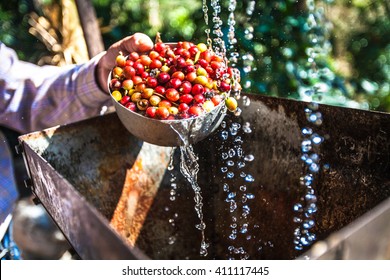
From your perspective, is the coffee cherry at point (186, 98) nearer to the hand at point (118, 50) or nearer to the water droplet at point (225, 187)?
the hand at point (118, 50)

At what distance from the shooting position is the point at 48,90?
5.95 feet

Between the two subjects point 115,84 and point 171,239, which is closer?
point 115,84

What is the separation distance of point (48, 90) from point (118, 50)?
0.36 meters

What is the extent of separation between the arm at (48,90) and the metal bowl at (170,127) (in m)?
0.30

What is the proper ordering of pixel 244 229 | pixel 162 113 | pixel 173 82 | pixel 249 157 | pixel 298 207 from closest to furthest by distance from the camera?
pixel 162 113 < pixel 173 82 < pixel 298 207 < pixel 249 157 < pixel 244 229

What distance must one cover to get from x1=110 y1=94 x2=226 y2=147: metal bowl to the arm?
30 cm

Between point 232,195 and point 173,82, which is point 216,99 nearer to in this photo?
point 173,82

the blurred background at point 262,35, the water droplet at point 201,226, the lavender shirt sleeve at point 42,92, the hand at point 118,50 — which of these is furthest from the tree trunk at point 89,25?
the water droplet at point 201,226

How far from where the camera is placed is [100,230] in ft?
3.20

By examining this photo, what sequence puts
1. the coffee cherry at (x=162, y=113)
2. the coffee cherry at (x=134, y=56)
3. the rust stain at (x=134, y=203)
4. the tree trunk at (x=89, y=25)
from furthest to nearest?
the tree trunk at (x=89, y=25)
the rust stain at (x=134, y=203)
the coffee cherry at (x=134, y=56)
the coffee cherry at (x=162, y=113)

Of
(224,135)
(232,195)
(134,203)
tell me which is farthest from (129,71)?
(232,195)

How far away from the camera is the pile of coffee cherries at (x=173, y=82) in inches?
57.6
